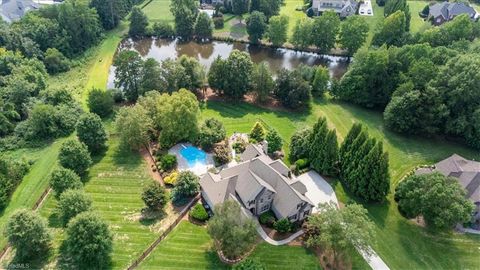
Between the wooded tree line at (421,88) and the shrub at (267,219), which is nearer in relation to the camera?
the shrub at (267,219)

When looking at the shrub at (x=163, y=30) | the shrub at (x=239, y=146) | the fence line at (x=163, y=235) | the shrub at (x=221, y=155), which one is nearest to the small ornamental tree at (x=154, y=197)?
the fence line at (x=163, y=235)

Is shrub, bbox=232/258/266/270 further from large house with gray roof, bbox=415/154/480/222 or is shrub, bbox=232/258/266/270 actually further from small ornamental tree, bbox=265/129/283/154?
large house with gray roof, bbox=415/154/480/222

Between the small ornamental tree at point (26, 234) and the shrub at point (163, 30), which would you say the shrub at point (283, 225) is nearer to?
the small ornamental tree at point (26, 234)

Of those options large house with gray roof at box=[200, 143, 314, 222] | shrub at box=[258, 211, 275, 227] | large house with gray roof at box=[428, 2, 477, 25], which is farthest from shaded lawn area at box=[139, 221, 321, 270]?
large house with gray roof at box=[428, 2, 477, 25]

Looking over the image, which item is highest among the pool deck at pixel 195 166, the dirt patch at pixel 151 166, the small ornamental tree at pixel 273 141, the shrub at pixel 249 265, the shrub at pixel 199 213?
the small ornamental tree at pixel 273 141

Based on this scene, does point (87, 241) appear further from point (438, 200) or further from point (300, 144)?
point (438, 200)

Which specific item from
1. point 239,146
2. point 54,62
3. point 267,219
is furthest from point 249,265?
point 54,62
